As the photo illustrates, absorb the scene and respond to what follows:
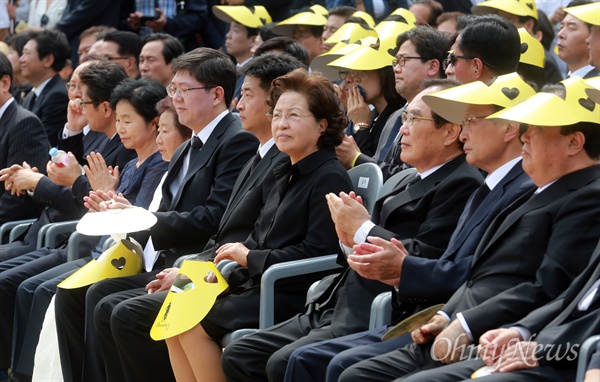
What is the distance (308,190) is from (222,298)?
0.68 m

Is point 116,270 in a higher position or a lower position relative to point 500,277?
lower

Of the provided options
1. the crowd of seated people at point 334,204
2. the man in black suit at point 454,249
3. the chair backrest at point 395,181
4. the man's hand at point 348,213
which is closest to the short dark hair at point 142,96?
the crowd of seated people at point 334,204

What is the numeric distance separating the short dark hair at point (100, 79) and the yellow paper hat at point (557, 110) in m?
3.87

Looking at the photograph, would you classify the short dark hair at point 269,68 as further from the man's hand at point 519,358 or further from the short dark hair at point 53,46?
the short dark hair at point 53,46

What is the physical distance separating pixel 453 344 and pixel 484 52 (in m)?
2.16

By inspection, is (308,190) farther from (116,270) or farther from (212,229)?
(116,270)

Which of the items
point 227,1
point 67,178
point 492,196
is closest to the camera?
point 492,196

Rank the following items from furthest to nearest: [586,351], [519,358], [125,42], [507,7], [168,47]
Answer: [125,42] → [168,47] → [507,7] → [519,358] → [586,351]

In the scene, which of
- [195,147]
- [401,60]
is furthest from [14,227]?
[401,60]

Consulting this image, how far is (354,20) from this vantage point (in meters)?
8.20

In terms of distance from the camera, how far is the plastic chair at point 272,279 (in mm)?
5020

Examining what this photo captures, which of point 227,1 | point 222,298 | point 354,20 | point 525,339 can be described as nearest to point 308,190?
point 222,298

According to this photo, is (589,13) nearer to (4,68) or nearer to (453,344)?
(453,344)

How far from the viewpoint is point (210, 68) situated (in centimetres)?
631
